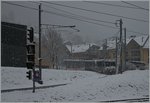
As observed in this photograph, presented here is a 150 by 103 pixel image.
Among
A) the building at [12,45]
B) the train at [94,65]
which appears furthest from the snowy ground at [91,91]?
the train at [94,65]

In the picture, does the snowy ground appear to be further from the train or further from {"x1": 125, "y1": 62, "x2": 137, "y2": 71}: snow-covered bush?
{"x1": 125, "y1": 62, "x2": 137, "y2": 71}: snow-covered bush

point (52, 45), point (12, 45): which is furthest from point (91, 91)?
point (52, 45)

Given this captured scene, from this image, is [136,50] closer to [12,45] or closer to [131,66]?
[131,66]

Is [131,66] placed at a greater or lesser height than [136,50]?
lesser

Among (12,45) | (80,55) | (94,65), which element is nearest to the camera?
(12,45)

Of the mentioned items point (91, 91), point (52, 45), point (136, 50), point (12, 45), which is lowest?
point (91, 91)

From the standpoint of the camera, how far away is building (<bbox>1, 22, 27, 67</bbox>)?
4331cm

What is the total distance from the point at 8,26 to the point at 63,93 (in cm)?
2480

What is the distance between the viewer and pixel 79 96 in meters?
20.5

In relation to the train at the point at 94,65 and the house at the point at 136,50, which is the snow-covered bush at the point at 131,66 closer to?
the train at the point at 94,65

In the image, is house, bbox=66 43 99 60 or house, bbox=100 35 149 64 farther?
house, bbox=66 43 99 60

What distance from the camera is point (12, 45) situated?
147 ft

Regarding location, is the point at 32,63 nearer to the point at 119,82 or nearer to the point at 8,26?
the point at 119,82

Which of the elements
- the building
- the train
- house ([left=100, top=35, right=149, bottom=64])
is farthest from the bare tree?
the building
